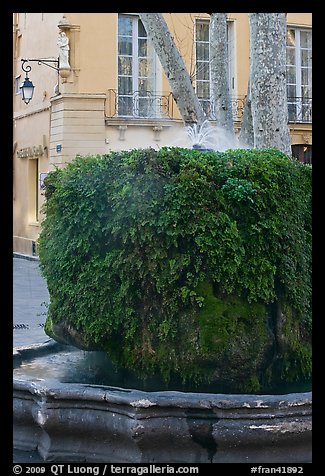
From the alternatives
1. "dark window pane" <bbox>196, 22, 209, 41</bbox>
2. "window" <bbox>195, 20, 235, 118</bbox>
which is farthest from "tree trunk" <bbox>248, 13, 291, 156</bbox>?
"dark window pane" <bbox>196, 22, 209, 41</bbox>

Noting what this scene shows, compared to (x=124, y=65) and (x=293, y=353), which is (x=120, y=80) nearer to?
(x=124, y=65)

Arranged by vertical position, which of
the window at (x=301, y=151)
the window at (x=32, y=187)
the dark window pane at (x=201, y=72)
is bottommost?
the window at (x=32, y=187)

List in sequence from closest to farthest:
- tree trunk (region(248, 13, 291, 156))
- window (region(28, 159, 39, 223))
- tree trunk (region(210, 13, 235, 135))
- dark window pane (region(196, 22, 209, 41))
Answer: tree trunk (region(248, 13, 291, 156)) < tree trunk (region(210, 13, 235, 135)) < dark window pane (region(196, 22, 209, 41)) < window (region(28, 159, 39, 223))

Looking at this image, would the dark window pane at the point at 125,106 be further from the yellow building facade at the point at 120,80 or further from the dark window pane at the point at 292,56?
the dark window pane at the point at 292,56

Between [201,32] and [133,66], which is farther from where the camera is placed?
[201,32]

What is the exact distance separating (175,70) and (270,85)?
2487 mm

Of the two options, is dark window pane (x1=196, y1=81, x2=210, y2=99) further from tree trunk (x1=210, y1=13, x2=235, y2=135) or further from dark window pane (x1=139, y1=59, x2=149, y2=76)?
tree trunk (x1=210, y1=13, x2=235, y2=135)

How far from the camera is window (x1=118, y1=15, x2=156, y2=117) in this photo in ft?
68.0

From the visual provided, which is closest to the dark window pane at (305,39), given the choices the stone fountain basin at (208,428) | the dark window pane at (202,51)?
the dark window pane at (202,51)

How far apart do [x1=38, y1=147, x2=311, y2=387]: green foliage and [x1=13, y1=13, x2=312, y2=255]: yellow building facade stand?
15.1 meters

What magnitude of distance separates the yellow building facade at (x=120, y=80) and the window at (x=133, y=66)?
0.09 feet


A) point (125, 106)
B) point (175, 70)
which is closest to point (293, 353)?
point (175, 70)

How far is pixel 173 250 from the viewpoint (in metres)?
4.97

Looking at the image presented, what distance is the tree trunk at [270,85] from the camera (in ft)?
23.8
